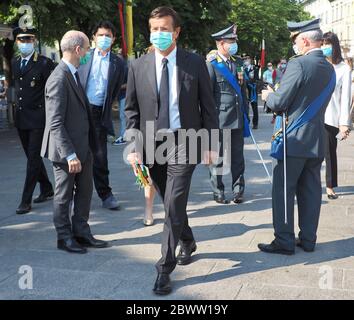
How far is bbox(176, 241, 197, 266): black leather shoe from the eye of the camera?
458 centimetres

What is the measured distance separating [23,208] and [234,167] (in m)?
2.61

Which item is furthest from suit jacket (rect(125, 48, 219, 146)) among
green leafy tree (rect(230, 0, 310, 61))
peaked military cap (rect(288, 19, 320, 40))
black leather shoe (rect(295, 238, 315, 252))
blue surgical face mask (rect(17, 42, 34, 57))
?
green leafy tree (rect(230, 0, 310, 61))

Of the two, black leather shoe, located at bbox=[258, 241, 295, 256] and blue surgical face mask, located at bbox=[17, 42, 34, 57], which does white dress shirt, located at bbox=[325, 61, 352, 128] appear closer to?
black leather shoe, located at bbox=[258, 241, 295, 256]

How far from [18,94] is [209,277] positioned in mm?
3620

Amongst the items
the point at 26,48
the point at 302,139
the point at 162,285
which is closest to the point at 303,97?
the point at 302,139

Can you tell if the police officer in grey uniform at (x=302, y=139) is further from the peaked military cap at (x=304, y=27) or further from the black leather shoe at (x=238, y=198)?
the black leather shoe at (x=238, y=198)

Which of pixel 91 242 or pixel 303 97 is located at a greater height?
pixel 303 97

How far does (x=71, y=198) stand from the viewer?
5043mm

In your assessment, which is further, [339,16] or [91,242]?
[339,16]

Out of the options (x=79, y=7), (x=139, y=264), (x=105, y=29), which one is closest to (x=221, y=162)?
(x=105, y=29)

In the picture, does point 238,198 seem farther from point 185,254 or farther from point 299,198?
point 185,254

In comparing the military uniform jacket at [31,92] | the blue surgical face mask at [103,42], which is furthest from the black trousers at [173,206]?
the military uniform jacket at [31,92]

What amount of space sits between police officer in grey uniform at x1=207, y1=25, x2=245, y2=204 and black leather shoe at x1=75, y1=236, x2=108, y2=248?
6.92ft
